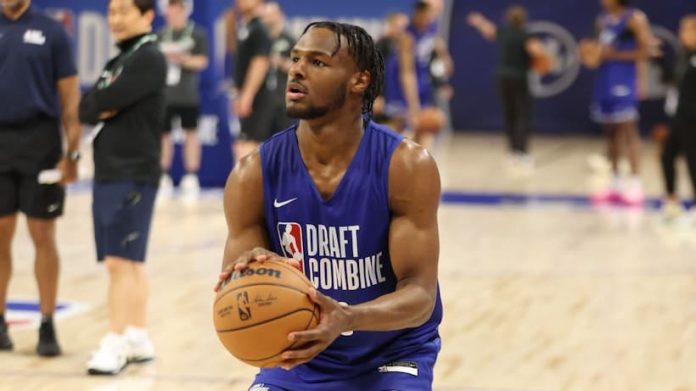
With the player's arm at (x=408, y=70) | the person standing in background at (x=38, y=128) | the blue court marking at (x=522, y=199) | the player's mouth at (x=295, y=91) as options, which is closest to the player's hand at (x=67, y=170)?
the person standing in background at (x=38, y=128)

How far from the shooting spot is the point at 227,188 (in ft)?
12.4

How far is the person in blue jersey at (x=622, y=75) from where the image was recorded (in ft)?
42.1

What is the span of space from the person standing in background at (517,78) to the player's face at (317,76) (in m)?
12.2

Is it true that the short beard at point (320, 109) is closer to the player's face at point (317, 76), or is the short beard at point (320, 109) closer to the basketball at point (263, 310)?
the player's face at point (317, 76)

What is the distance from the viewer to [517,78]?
1595cm

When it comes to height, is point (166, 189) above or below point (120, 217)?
below

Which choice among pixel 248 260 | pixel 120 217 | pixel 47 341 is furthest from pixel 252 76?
pixel 248 260

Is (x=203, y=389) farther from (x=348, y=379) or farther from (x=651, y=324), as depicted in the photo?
(x=651, y=324)

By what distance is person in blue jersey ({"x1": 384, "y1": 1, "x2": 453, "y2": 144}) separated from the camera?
13.1 metres

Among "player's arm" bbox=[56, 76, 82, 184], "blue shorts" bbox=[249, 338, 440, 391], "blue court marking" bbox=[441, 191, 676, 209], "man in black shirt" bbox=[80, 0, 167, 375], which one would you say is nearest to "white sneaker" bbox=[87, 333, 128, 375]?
"man in black shirt" bbox=[80, 0, 167, 375]

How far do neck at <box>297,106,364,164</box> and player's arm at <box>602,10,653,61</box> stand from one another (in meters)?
9.46

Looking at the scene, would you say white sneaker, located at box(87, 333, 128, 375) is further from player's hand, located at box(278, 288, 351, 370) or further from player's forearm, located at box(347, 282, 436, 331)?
player's hand, located at box(278, 288, 351, 370)

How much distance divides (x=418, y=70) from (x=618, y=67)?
7.23 ft

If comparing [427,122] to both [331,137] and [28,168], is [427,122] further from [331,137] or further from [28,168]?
[331,137]
